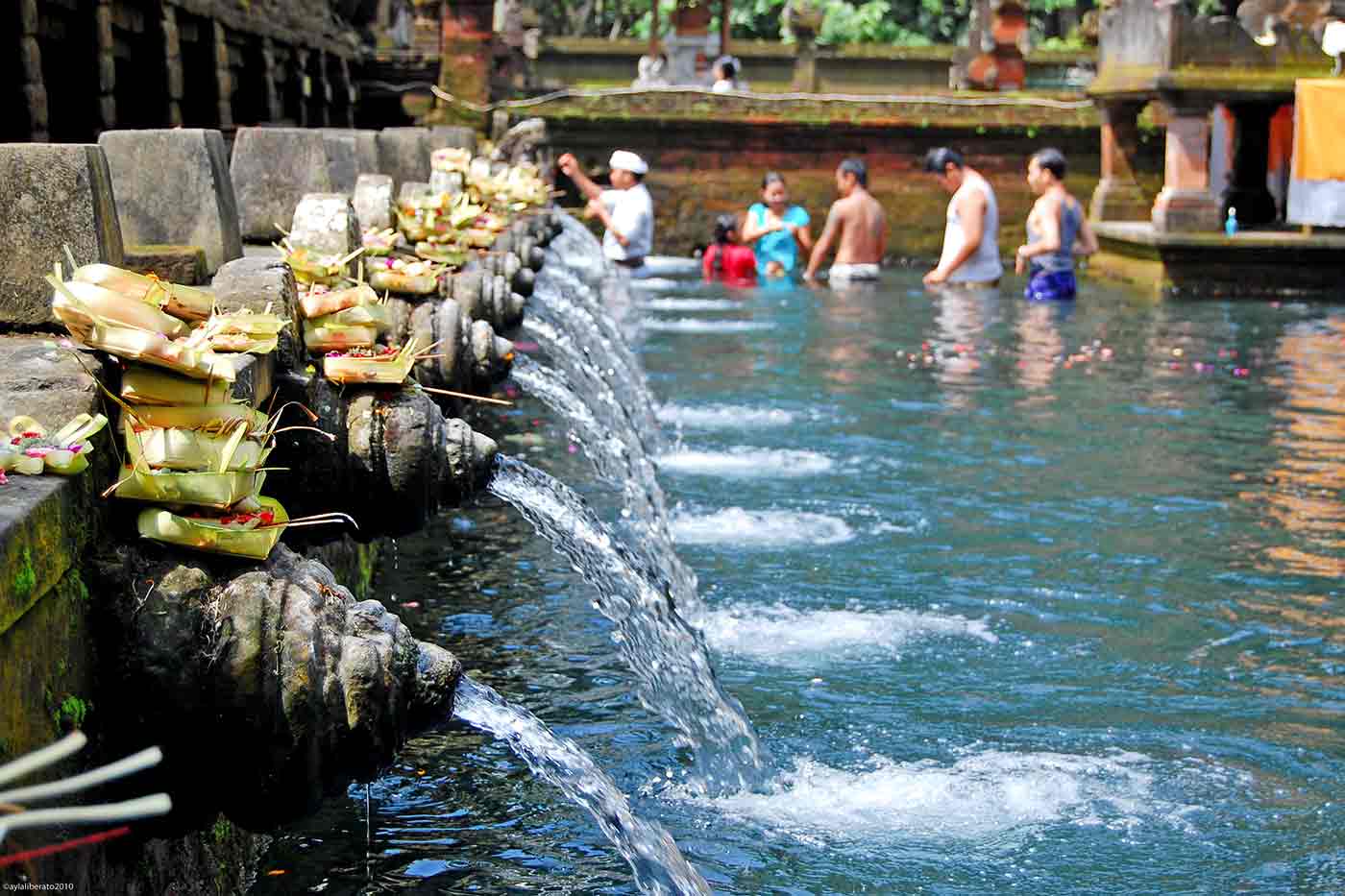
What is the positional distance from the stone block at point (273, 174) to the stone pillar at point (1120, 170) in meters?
16.9

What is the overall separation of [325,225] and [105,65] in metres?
4.86

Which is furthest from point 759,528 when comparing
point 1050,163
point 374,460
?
point 1050,163

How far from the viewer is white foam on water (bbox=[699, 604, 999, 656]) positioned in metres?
5.88

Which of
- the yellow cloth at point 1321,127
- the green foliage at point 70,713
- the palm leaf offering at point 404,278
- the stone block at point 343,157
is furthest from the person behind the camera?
the yellow cloth at point 1321,127

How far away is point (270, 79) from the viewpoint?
567 inches

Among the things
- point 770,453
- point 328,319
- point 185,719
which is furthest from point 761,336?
point 185,719

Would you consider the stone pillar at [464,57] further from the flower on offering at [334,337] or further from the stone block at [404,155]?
the flower on offering at [334,337]

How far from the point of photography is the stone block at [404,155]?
871cm

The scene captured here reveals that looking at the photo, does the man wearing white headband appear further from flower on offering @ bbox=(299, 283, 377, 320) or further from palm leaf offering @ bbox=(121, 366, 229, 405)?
palm leaf offering @ bbox=(121, 366, 229, 405)

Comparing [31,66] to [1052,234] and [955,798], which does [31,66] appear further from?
[1052,234]

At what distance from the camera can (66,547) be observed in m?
2.74

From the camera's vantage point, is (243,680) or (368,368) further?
(368,368)

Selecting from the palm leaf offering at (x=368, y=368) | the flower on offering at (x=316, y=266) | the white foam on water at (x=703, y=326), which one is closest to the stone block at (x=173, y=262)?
the flower on offering at (x=316, y=266)

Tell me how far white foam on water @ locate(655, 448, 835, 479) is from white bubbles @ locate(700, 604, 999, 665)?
234 cm
